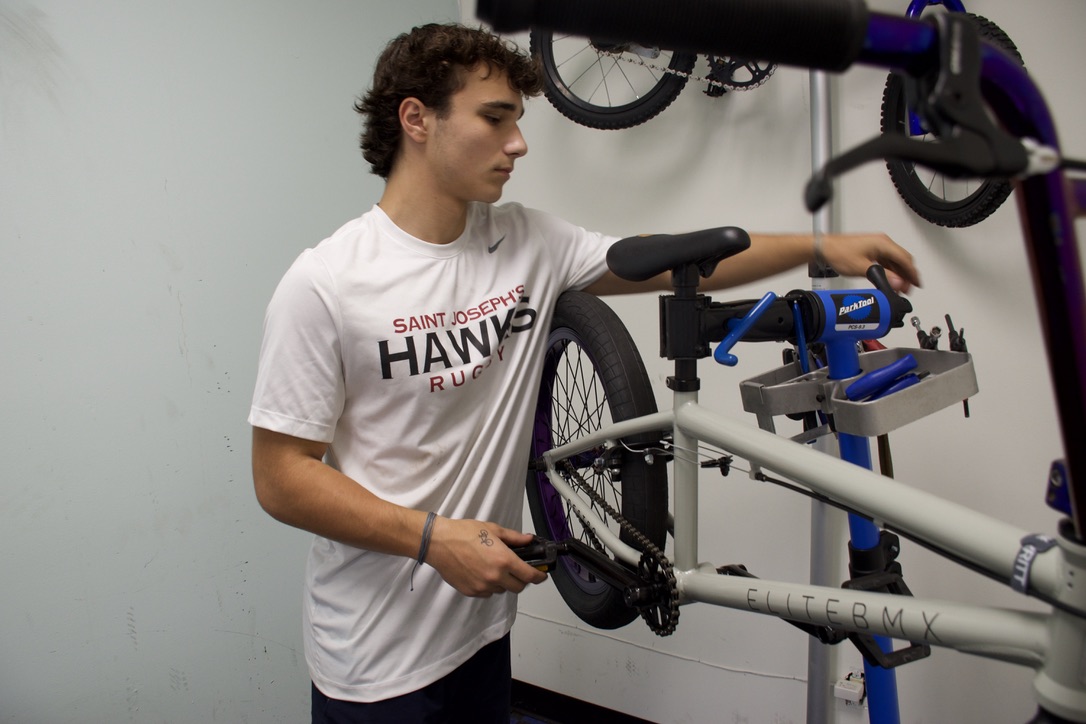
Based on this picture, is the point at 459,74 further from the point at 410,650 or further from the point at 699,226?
the point at 410,650

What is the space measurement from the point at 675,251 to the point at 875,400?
284 millimetres

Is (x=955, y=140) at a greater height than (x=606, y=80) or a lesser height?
lesser

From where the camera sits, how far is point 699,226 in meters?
1.66

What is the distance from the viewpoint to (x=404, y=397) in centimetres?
105

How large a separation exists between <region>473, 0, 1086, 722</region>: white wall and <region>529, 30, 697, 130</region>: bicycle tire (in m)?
0.09

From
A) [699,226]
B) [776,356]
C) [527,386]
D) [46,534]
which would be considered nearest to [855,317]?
[527,386]

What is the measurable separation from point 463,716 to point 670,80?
4.18 feet

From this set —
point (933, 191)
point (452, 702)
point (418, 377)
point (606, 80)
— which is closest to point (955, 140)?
point (418, 377)

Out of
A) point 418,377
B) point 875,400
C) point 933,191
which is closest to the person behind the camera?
point 875,400

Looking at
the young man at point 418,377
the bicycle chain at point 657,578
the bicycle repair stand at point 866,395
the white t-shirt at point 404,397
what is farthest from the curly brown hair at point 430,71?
the bicycle chain at point 657,578

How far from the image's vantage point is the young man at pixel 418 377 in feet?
3.21

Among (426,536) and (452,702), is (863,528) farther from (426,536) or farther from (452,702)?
(452,702)

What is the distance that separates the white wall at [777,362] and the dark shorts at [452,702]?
0.68 metres

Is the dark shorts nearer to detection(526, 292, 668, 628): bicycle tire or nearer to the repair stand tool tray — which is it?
detection(526, 292, 668, 628): bicycle tire
